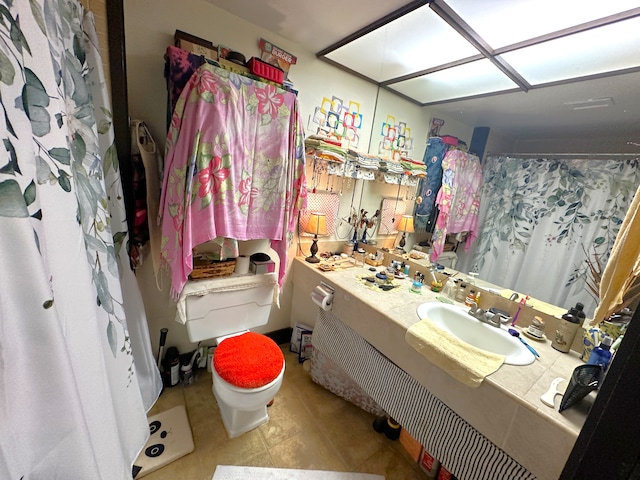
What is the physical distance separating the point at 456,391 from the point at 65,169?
1504 millimetres

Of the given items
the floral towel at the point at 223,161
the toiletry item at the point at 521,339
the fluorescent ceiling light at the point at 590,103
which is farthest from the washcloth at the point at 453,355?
the fluorescent ceiling light at the point at 590,103

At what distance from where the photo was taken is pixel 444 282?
5.14ft

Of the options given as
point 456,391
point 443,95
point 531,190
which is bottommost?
point 456,391

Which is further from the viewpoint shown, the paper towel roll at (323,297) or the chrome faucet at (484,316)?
the paper towel roll at (323,297)

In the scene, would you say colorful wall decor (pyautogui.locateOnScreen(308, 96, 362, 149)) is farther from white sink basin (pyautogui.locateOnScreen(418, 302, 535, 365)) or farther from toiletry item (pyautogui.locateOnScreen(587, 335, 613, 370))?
toiletry item (pyautogui.locateOnScreen(587, 335, 613, 370))

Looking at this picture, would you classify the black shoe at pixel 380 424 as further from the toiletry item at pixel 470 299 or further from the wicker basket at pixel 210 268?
the wicker basket at pixel 210 268

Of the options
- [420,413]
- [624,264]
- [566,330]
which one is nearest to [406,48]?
[624,264]

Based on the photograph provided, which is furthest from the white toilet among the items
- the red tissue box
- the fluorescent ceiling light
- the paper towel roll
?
the fluorescent ceiling light

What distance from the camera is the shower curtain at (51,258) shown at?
47 cm

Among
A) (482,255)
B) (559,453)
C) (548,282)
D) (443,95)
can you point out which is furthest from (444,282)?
(443,95)

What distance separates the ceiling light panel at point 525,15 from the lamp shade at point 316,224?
4.13ft

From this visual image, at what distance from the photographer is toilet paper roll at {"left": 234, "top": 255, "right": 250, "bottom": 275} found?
4.94ft

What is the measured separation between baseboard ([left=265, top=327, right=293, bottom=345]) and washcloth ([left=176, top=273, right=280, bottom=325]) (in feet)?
1.88

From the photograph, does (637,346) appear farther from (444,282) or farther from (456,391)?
(444,282)
